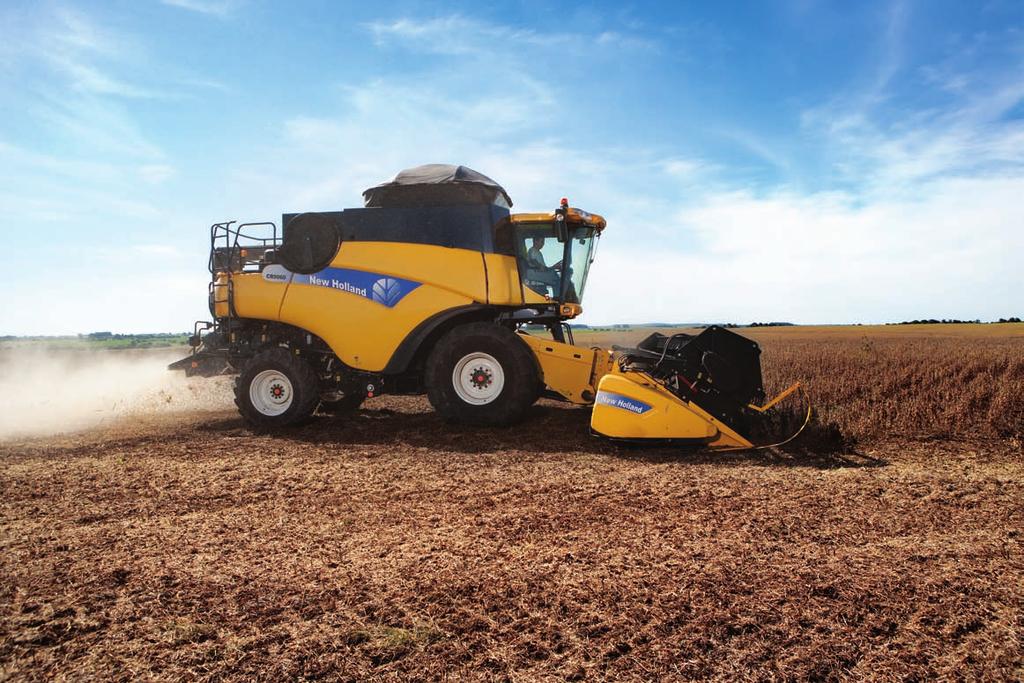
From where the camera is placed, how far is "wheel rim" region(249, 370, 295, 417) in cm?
898

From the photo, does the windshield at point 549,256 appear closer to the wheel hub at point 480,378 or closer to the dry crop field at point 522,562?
the wheel hub at point 480,378

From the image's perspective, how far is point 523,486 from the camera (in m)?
5.50

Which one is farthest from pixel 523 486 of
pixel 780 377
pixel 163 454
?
pixel 780 377

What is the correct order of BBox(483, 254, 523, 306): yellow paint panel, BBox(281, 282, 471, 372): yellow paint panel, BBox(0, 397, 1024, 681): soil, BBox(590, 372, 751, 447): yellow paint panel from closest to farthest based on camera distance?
BBox(0, 397, 1024, 681): soil, BBox(590, 372, 751, 447): yellow paint panel, BBox(483, 254, 523, 306): yellow paint panel, BBox(281, 282, 471, 372): yellow paint panel

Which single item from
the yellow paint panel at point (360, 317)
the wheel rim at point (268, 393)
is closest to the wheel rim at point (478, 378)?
the yellow paint panel at point (360, 317)

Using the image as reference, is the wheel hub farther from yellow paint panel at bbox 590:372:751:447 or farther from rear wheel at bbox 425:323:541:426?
yellow paint panel at bbox 590:372:751:447

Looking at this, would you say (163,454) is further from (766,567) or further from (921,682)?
(921,682)

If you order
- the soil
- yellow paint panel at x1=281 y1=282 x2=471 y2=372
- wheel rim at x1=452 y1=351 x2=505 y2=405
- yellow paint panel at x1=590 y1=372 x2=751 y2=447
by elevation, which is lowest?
the soil

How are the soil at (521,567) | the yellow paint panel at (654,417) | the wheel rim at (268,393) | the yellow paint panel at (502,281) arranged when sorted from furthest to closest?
1. the wheel rim at (268,393)
2. the yellow paint panel at (502,281)
3. the yellow paint panel at (654,417)
4. the soil at (521,567)

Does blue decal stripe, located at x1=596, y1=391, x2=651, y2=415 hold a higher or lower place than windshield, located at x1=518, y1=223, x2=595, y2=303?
lower

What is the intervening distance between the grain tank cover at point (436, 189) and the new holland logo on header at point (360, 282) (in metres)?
1.00

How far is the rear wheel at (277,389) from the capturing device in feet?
28.9

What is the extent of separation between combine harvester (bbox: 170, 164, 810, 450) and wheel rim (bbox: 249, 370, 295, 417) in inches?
0.5

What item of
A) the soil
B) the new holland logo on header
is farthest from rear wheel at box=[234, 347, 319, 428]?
the soil
